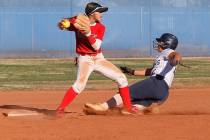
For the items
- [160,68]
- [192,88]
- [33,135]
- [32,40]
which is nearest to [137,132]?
[33,135]

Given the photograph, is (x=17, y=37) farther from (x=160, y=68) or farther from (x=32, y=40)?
(x=160, y=68)

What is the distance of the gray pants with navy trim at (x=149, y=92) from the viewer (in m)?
9.80

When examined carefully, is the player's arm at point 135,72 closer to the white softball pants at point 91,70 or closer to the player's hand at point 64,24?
the white softball pants at point 91,70

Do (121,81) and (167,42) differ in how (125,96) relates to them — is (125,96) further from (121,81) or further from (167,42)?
(167,42)

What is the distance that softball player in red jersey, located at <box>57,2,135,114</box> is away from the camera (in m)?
9.41

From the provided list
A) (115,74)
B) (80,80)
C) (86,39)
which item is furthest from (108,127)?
(86,39)

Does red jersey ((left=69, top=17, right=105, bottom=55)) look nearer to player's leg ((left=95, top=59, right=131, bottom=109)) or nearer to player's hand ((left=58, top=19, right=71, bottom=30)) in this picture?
player's hand ((left=58, top=19, right=71, bottom=30))

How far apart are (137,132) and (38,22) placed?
25.4 m

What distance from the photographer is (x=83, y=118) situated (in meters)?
9.07

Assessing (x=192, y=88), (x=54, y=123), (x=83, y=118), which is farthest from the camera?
(x=192, y=88)

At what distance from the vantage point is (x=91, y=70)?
9.52 metres

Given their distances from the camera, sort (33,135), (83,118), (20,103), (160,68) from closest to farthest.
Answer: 1. (33,135)
2. (83,118)
3. (160,68)
4. (20,103)

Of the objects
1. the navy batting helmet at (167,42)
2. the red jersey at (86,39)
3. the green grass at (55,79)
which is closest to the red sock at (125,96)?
the red jersey at (86,39)

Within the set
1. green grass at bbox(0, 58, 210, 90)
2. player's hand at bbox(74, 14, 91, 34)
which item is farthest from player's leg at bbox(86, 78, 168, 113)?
green grass at bbox(0, 58, 210, 90)
